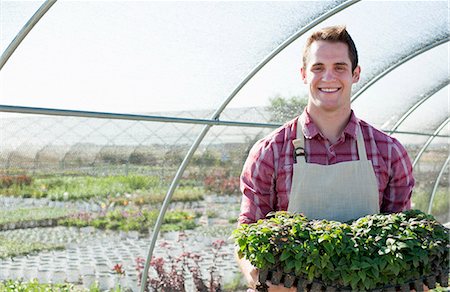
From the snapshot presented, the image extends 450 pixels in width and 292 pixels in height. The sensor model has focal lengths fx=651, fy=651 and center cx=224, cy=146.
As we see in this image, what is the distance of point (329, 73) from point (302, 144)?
10.9 inches

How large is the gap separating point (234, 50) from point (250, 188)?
3029mm

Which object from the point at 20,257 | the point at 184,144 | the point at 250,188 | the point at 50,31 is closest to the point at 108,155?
the point at 184,144

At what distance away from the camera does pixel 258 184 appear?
234cm

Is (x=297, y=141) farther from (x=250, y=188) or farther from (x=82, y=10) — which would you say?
Answer: (x=82, y=10)

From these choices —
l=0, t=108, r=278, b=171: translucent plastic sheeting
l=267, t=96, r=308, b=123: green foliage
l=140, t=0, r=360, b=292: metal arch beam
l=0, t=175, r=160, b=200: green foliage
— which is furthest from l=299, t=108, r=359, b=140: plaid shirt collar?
l=267, t=96, r=308, b=123: green foliage

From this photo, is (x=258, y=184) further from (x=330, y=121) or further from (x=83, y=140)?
(x=83, y=140)

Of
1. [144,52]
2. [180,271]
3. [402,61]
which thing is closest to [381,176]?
[144,52]

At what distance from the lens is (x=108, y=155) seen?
5449mm

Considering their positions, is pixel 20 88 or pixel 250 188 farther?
pixel 20 88

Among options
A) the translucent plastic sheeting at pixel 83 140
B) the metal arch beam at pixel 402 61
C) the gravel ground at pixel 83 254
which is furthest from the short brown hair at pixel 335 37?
the metal arch beam at pixel 402 61

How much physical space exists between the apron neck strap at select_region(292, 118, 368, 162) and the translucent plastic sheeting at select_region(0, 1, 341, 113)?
7.70ft

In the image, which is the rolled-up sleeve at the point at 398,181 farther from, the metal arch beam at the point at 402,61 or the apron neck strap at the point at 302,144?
the metal arch beam at the point at 402,61

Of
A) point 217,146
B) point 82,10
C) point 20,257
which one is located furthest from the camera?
point 217,146

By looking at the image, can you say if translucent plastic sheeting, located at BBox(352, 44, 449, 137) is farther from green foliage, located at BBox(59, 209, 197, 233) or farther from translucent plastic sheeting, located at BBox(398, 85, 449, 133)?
green foliage, located at BBox(59, 209, 197, 233)
